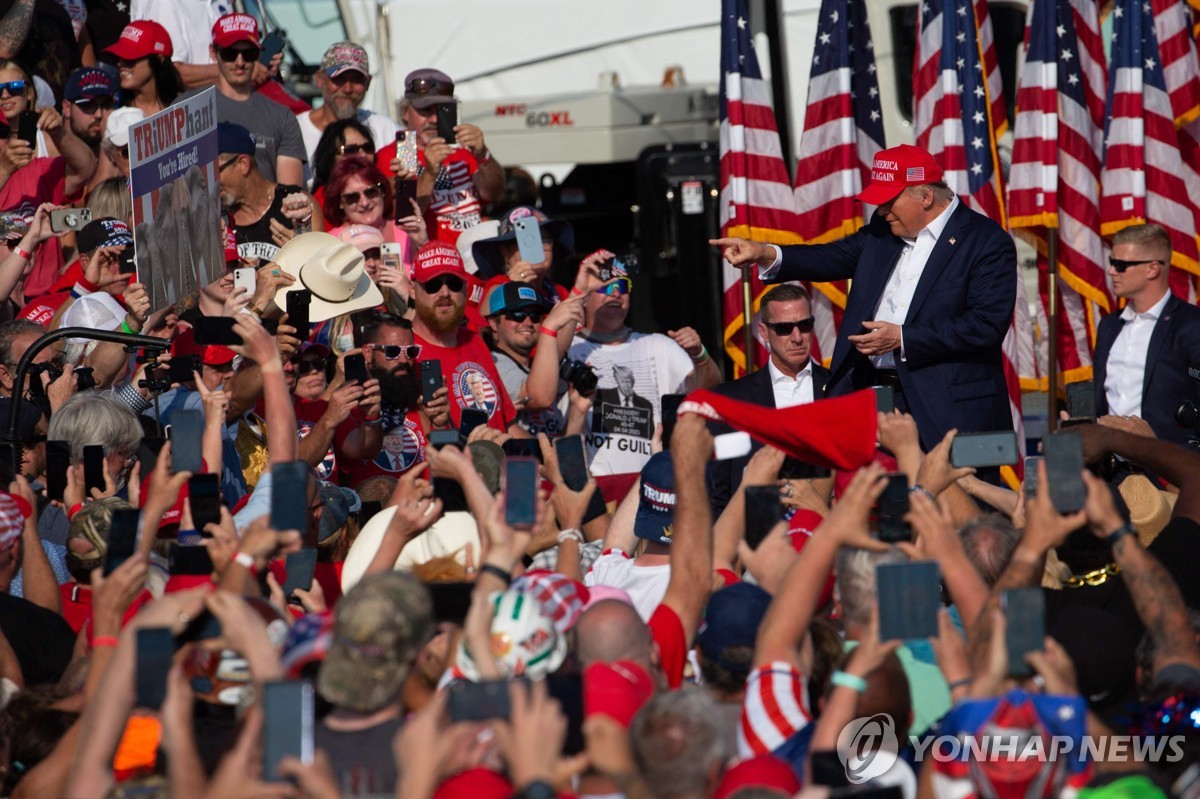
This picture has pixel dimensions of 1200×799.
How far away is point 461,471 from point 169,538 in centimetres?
119

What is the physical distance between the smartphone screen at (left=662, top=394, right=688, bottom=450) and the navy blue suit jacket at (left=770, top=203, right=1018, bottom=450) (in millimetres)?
1868

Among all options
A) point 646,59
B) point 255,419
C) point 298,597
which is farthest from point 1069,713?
point 646,59

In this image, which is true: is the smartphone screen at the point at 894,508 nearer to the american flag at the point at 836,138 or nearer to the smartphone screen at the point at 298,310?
the smartphone screen at the point at 298,310

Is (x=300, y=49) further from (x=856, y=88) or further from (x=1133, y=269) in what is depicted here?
(x=1133, y=269)

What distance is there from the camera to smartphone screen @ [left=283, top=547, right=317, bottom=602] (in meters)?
4.40

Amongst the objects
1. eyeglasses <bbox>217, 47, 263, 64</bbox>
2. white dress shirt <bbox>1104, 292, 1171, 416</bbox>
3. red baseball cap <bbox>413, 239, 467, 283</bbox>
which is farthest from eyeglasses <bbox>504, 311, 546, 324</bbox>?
white dress shirt <bbox>1104, 292, 1171, 416</bbox>

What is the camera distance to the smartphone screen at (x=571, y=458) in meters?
4.61

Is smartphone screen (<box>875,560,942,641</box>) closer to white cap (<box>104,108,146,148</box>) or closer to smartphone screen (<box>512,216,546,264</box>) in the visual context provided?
smartphone screen (<box>512,216,546,264</box>)

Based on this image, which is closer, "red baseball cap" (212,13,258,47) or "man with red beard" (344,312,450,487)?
"man with red beard" (344,312,450,487)

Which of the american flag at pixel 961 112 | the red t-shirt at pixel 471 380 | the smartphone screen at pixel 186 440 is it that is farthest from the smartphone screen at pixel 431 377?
the american flag at pixel 961 112

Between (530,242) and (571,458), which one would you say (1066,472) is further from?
(530,242)

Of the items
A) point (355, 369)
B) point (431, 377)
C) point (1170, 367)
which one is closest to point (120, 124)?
point (355, 369)

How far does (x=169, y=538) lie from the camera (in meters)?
4.91

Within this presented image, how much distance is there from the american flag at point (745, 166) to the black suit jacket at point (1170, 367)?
2.44 m
